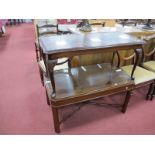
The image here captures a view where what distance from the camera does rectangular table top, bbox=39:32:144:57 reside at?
4.63 ft

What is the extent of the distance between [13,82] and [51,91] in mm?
1432

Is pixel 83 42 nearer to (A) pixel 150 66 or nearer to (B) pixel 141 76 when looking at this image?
(B) pixel 141 76

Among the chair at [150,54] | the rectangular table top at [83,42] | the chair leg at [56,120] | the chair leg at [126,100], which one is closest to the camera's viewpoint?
the rectangular table top at [83,42]

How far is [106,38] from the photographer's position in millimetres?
1743

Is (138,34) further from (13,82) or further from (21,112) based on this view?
(13,82)

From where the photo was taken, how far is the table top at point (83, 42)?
1.41 m

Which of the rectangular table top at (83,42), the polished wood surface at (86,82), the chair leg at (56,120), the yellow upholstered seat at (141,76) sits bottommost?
the chair leg at (56,120)

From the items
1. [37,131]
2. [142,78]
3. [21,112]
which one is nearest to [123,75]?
[142,78]

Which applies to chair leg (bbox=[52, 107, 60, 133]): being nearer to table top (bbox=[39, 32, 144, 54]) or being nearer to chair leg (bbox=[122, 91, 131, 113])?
table top (bbox=[39, 32, 144, 54])

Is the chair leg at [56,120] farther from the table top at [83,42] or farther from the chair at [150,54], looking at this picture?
the chair at [150,54]

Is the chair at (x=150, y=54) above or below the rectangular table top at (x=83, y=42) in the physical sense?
below

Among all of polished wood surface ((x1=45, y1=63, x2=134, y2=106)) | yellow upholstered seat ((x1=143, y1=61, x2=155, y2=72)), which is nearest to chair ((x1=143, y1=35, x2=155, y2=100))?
yellow upholstered seat ((x1=143, y1=61, x2=155, y2=72))

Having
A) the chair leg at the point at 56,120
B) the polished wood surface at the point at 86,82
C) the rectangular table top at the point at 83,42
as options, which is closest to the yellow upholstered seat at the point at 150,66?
the polished wood surface at the point at 86,82

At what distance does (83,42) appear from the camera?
1583mm
